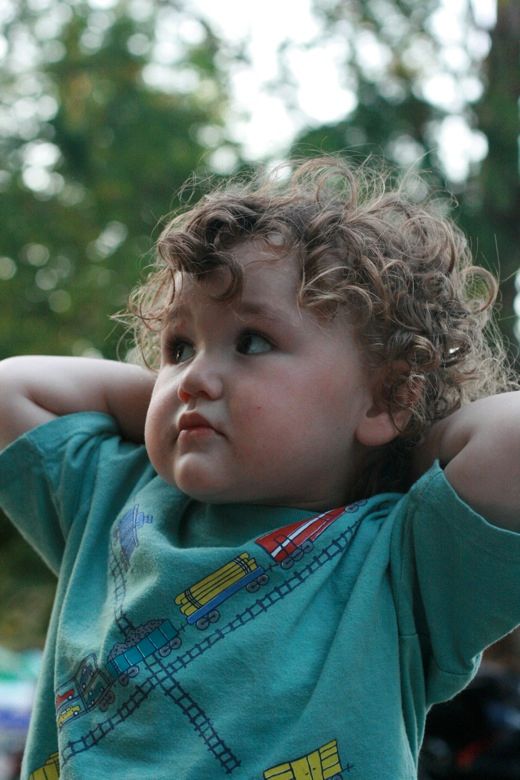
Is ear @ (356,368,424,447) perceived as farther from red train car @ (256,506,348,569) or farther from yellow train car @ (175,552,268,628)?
yellow train car @ (175,552,268,628)

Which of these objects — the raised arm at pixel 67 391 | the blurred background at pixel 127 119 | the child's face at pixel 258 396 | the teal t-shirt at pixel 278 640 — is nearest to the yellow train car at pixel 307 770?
the teal t-shirt at pixel 278 640

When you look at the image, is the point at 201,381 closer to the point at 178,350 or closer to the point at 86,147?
the point at 178,350

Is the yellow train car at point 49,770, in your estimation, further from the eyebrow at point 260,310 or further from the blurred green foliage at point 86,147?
the blurred green foliage at point 86,147

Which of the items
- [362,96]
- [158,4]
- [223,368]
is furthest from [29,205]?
[223,368]

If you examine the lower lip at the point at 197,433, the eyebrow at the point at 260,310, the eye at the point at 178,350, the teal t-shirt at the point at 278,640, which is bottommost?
the teal t-shirt at the point at 278,640

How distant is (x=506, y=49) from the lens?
4.15 m

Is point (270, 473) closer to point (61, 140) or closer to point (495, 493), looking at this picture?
point (495, 493)

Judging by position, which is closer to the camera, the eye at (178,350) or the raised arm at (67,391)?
the eye at (178,350)

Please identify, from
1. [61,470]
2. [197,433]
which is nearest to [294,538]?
[197,433]

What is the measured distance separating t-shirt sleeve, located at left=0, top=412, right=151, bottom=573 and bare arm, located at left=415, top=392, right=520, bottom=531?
528 mm

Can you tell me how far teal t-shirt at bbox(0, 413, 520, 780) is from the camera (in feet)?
3.69

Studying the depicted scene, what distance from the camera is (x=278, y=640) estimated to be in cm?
117

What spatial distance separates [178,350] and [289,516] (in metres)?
0.26

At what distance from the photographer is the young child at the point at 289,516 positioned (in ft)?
3.72
